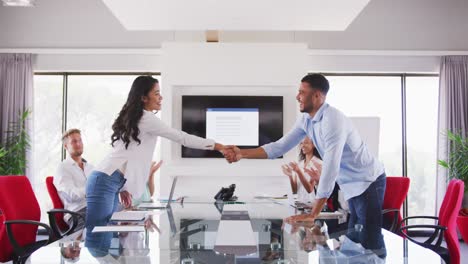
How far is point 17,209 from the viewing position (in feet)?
11.6

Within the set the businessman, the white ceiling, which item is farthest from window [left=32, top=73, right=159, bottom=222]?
the businessman

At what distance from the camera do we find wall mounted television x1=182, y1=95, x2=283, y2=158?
638cm

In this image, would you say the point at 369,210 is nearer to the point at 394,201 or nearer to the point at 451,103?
the point at 394,201

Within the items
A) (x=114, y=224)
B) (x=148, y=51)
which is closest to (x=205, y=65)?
(x=148, y=51)

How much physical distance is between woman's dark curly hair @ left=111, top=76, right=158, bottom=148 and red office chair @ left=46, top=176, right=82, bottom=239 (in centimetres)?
99

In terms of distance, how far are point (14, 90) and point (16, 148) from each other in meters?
0.86

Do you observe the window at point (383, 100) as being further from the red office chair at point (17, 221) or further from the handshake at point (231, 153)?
→ the red office chair at point (17, 221)

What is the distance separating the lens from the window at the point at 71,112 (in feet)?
22.5

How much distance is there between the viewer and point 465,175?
6.16 m

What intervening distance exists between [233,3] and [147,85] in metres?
1.42

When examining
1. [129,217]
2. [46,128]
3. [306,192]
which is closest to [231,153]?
[306,192]

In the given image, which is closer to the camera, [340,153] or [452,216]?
[340,153]

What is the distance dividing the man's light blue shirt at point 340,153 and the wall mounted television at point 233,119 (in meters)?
2.97

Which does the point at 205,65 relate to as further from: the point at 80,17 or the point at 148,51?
the point at 80,17
